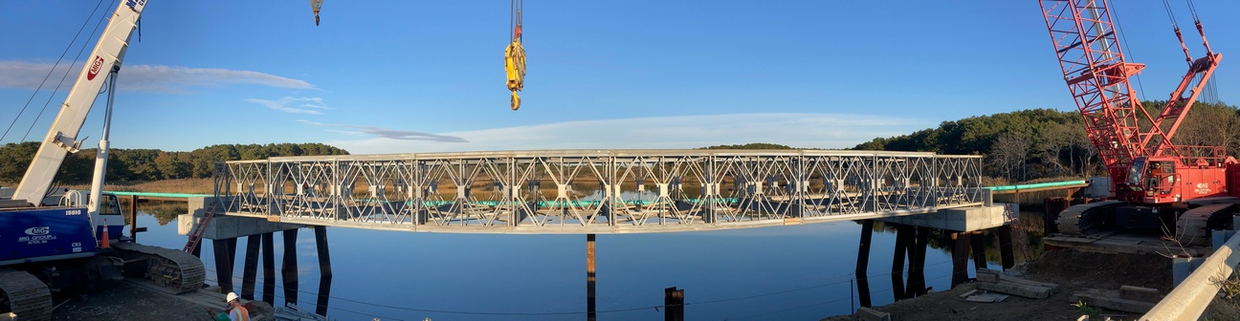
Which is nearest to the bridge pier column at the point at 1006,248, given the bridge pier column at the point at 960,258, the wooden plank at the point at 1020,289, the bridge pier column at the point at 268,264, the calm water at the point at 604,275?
the bridge pier column at the point at 960,258

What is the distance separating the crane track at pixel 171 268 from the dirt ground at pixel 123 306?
2.02 feet

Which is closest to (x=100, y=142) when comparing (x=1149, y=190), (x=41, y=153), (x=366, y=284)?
(x=41, y=153)

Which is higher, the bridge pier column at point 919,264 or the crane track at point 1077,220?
the crane track at point 1077,220

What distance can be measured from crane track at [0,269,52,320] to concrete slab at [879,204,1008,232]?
32.1 m

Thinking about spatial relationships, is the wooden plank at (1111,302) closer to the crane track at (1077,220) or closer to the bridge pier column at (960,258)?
the crane track at (1077,220)

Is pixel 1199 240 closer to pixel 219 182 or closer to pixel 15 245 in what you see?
pixel 15 245

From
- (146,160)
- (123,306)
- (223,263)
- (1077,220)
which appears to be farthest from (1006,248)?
(146,160)

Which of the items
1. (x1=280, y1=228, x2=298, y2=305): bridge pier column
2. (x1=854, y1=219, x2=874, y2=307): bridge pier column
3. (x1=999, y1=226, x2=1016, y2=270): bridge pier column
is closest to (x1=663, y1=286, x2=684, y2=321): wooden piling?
(x1=854, y1=219, x2=874, y2=307): bridge pier column

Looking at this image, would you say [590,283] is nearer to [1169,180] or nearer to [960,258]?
[960,258]

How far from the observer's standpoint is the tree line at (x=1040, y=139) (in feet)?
186

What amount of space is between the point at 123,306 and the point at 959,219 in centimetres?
3491

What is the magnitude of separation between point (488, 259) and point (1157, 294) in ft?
122

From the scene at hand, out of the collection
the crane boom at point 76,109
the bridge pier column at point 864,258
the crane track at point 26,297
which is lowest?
the bridge pier column at point 864,258

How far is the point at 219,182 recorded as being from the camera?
32.9 metres
